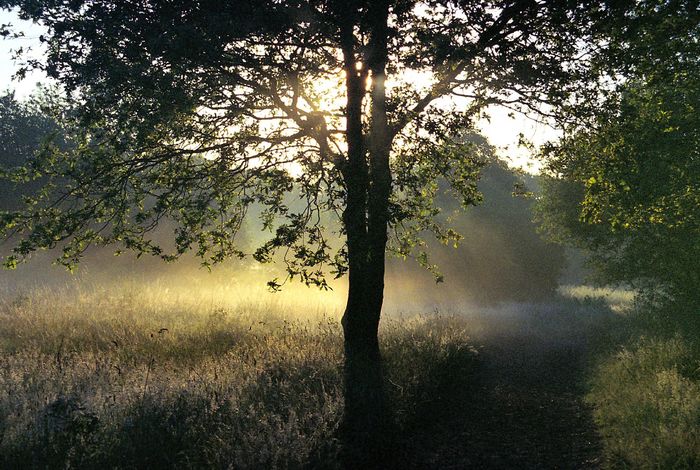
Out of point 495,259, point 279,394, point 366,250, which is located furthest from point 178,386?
point 495,259

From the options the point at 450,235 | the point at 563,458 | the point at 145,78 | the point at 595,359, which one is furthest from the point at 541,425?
the point at 145,78

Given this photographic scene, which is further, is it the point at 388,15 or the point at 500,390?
the point at 500,390

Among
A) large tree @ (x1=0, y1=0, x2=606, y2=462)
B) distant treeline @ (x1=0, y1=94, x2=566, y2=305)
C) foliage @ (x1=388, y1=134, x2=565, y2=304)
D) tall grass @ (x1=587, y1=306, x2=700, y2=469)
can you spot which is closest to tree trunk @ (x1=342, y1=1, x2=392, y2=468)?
large tree @ (x1=0, y1=0, x2=606, y2=462)

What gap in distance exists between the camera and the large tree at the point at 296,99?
776cm

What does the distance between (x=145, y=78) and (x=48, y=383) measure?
4783 mm

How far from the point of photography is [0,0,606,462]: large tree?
776cm

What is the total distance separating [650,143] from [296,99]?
8.10 metres

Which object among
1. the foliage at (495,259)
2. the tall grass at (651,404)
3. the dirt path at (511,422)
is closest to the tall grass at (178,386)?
the dirt path at (511,422)

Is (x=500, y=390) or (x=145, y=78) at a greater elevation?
(x=145, y=78)

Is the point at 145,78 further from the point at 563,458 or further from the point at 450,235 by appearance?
the point at 563,458

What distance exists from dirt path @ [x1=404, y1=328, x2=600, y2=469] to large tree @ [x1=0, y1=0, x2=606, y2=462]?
1.34 meters

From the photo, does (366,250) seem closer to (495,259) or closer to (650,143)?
(650,143)

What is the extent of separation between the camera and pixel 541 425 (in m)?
9.68

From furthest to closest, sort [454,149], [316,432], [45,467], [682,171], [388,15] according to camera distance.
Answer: [454,149] < [682,171] < [388,15] < [316,432] < [45,467]
